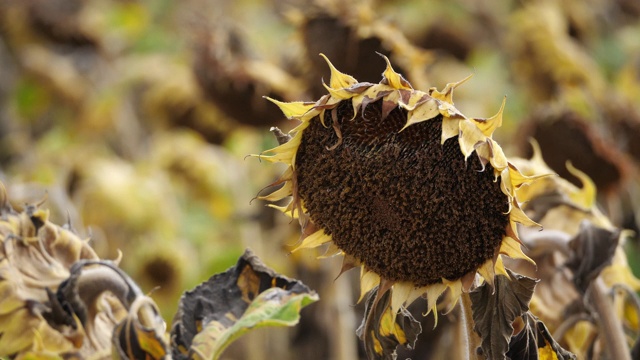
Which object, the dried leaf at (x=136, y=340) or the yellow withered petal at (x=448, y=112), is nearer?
the yellow withered petal at (x=448, y=112)

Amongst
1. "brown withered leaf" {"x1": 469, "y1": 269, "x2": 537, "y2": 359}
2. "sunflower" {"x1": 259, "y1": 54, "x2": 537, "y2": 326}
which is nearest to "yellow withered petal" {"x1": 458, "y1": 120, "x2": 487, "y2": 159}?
"sunflower" {"x1": 259, "y1": 54, "x2": 537, "y2": 326}

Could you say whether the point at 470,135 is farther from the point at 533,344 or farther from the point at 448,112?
the point at 533,344

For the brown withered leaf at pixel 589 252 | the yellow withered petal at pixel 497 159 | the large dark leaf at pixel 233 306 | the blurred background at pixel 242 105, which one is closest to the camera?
the yellow withered petal at pixel 497 159

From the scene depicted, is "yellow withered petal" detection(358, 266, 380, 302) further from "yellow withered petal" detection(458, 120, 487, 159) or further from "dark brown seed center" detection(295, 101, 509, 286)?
"yellow withered petal" detection(458, 120, 487, 159)

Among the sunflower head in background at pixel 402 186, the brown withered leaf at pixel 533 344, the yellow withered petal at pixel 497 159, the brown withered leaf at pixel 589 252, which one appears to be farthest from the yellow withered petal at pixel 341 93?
the brown withered leaf at pixel 589 252

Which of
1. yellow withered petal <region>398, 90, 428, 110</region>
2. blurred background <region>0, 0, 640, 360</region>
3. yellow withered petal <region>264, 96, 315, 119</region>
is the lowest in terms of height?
blurred background <region>0, 0, 640, 360</region>

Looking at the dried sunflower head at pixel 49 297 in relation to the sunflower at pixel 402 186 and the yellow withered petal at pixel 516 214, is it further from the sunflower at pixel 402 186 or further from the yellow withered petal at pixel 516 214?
the yellow withered petal at pixel 516 214
